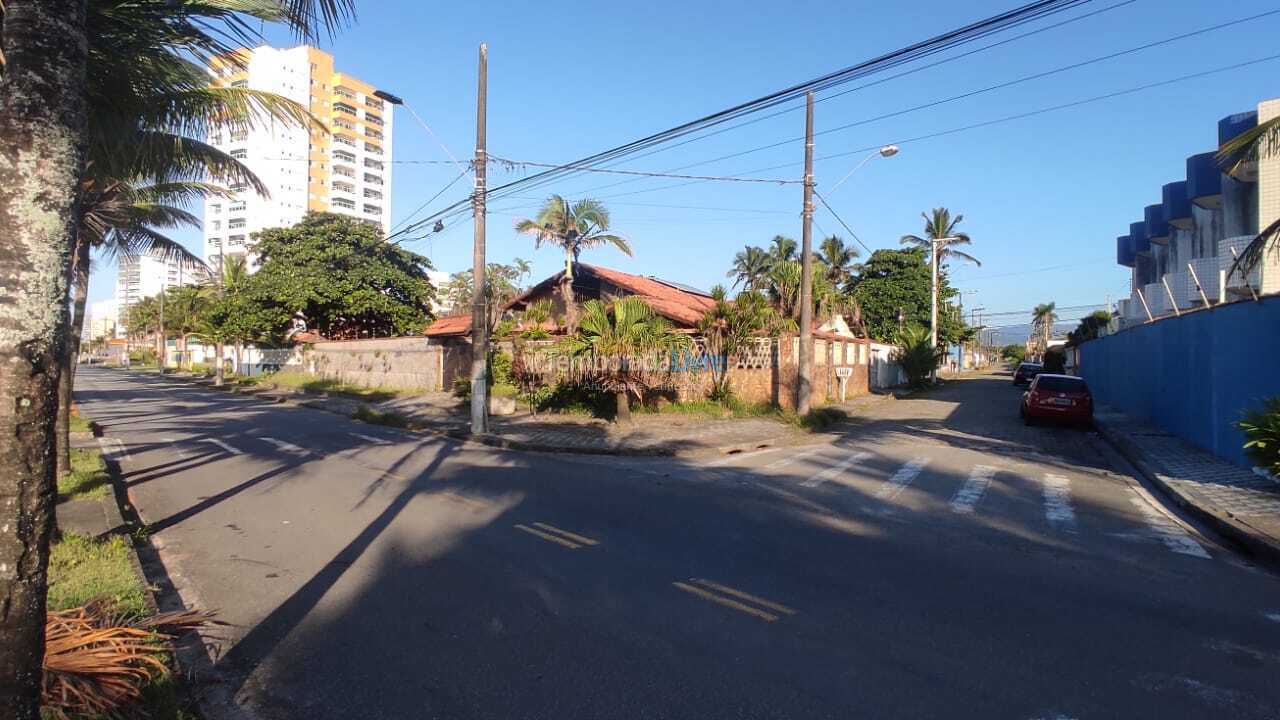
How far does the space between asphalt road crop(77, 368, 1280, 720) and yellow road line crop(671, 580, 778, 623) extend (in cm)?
2

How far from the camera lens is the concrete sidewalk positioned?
322 inches

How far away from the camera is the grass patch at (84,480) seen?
941 centimetres

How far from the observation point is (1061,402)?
19688mm

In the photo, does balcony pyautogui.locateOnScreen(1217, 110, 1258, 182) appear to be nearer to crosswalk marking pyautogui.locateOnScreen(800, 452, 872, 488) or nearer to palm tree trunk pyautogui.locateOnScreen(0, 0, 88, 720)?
crosswalk marking pyautogui.locateOnScreen(800, 452, 872, 488)

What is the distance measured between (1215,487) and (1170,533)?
321cm

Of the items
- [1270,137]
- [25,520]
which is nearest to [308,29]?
[25,520]

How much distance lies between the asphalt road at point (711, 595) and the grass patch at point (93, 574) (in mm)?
493

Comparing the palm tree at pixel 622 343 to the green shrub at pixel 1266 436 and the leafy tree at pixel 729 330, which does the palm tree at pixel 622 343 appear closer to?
the leafy tree at pixel 729 330

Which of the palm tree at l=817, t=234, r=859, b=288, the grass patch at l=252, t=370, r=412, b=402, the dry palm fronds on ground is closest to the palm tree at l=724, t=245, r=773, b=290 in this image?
the palm tree at l=817, t=234, r=859, b=288

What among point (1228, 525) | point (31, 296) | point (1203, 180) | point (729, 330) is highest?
point (1203, 180)

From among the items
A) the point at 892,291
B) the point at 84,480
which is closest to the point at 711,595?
the point at 84,480

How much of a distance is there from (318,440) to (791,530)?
479 inches

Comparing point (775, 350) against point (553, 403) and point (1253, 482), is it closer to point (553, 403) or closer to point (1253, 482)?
point (553, 403)

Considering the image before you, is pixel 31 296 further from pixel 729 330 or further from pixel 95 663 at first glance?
pixel 729 330
